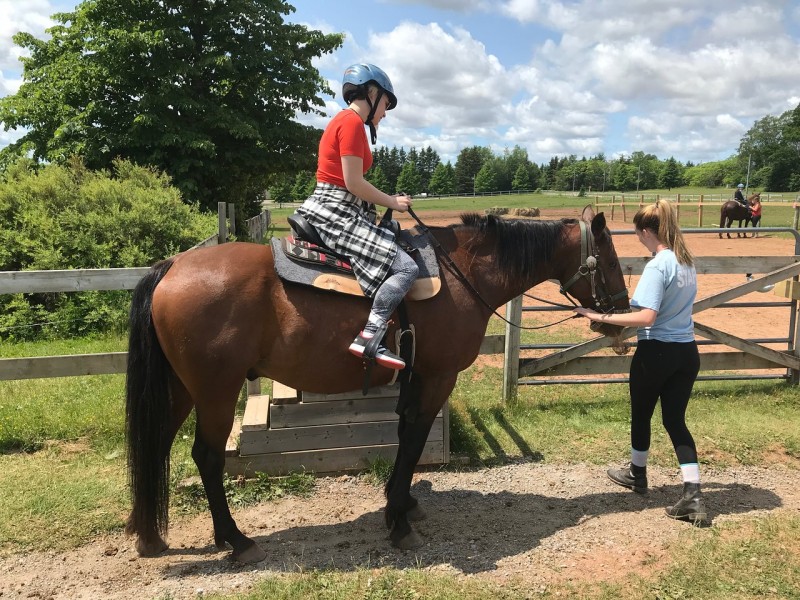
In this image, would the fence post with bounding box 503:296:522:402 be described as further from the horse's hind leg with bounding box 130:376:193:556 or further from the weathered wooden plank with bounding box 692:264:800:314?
the horse's hind leg with bounding box 130:376:193:556

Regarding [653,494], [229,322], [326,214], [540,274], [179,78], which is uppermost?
[179,78]

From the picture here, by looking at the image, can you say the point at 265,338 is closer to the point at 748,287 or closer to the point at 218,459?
the point at 218,459

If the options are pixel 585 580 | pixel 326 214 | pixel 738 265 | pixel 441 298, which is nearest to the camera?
pixel 585 580

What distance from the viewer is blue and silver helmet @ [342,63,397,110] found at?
3.41 metres

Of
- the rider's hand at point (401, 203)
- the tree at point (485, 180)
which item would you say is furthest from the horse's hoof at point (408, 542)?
the tree at point (485, 180)

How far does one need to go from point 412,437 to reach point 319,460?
115cm

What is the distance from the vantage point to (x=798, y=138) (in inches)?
3917

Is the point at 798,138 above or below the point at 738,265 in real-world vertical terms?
above

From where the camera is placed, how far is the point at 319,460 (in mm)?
4559

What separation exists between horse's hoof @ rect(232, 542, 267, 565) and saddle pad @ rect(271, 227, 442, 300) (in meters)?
1.81

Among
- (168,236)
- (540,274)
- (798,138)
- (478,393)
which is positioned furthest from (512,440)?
(798,138)

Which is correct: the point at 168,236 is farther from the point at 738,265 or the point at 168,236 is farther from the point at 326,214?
the point at 738,265

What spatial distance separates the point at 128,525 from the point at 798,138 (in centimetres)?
12793

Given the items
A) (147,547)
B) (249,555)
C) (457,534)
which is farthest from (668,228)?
(147,547)
